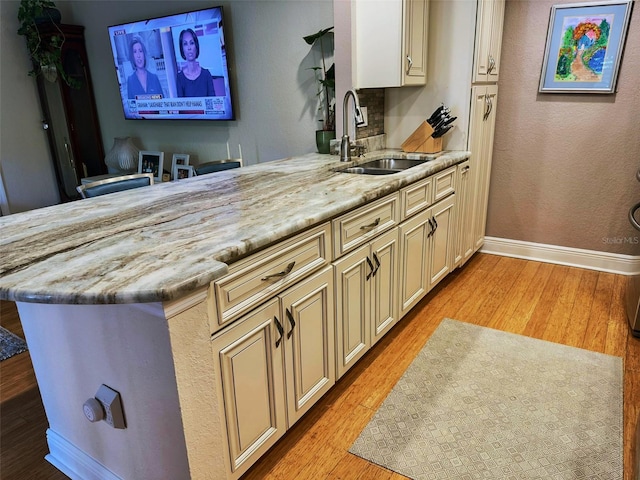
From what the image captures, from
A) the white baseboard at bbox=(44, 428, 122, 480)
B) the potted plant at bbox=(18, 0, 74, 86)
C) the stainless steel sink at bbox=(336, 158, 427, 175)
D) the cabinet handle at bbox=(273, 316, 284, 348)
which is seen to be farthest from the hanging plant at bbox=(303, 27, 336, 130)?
the potted plant at bbox=(18, 0, 74, 86)

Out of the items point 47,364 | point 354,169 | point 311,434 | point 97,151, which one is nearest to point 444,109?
point 354,169

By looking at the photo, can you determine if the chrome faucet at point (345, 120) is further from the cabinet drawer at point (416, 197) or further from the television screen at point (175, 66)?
the television screen at point (175, 66)

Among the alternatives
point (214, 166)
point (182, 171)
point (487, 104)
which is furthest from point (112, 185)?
point (487, 104)

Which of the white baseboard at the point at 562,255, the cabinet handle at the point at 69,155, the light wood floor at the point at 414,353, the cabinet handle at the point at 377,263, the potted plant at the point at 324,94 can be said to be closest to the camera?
the light wood floor at the point at 414,353

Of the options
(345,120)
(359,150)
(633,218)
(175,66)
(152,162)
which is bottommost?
(633,218)

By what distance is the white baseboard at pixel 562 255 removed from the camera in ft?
10.6

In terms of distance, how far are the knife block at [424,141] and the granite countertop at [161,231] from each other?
0.66 m

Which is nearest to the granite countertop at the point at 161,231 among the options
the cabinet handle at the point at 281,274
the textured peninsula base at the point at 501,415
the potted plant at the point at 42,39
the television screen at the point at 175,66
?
the cabinet handle at the point at 281,274

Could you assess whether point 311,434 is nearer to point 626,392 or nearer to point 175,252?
point 175,252

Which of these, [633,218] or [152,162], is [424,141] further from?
[152,162]

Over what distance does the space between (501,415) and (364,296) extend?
29.1 inches

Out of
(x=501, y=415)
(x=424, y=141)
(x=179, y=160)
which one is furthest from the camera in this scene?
(x=179, y=160)

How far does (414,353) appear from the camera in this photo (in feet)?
7.63

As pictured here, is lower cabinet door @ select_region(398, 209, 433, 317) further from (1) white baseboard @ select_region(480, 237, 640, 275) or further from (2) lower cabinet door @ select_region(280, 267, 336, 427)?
(1) white baseboard @ select_region(480, 237, 640, 275)
